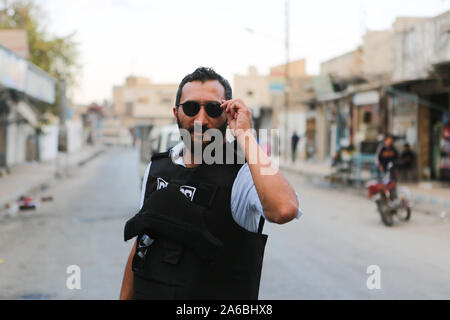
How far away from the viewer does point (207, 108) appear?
2.25 m

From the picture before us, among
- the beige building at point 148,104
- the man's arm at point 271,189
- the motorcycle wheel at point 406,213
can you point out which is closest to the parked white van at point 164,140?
the motorcycle wheel at point 406,213

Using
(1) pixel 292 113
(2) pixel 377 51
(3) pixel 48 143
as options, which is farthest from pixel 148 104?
(2) pixel 377 51

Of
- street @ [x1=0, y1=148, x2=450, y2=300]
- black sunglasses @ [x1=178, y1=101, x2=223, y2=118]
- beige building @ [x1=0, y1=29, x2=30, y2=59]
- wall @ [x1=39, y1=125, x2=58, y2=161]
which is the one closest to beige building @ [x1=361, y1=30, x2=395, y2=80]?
street @ [x1=0, y1=148, x2=450, y2=300]

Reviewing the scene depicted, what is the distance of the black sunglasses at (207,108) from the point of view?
2238mm

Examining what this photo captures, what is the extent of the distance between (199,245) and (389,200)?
9293mm


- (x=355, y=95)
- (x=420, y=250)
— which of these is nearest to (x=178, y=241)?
(x=420, y=250)

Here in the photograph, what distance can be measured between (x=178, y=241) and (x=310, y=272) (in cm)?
497

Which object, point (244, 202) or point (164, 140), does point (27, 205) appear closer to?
point (164, 140)

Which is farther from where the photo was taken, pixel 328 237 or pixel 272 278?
pixel 328 237

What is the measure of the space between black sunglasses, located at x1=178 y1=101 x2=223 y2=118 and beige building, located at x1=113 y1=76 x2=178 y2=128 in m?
77.5

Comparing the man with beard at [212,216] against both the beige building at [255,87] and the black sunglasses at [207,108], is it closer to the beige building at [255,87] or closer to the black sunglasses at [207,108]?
the black sunglasses at [207,108]

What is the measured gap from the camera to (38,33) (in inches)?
1240

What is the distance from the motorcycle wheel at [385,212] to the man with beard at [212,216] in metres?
8.83

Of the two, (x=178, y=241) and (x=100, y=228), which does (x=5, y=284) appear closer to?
(x=100, y=228)
